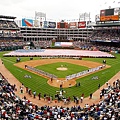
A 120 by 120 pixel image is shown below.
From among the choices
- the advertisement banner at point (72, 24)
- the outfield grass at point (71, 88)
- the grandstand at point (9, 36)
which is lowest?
the outfield grass at point (71, 88)

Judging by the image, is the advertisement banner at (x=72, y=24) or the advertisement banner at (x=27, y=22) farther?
the advertisement banner at (x=72, y=24)

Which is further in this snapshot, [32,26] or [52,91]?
[32,26]

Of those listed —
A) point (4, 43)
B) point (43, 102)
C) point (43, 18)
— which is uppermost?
point (43, 18)

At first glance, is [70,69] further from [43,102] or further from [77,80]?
[43,102]

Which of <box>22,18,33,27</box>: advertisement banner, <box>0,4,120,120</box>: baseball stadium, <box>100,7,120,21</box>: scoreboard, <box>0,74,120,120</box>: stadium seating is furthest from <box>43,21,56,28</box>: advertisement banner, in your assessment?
<box>0,74,120,120</box>: stadium seating

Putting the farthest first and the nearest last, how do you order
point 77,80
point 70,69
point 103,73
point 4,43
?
1. point 4,43
2. point 70,69
3. point 103,73
4. point 77,80

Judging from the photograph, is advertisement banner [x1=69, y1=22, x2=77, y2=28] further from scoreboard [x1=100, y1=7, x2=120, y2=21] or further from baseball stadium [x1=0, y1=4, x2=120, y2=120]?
baseball stadium [x1=0, y1=4, x2=120, y2=120]

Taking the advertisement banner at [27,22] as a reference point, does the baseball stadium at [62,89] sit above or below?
below

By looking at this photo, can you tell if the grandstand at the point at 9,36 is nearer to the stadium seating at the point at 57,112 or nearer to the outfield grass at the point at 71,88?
the outfield grass at the point at 71,88

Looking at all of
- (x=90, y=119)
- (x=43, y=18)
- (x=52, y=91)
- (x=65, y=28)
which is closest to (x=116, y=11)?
(x=65, y=28)

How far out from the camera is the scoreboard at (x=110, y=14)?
8906 cm

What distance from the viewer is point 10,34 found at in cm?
10475

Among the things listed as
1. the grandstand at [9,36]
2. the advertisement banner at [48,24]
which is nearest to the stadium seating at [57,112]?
the grandstand at [9,36]

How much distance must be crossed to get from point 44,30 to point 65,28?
15.6 m
